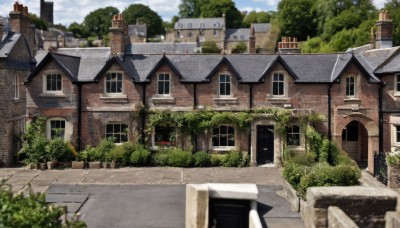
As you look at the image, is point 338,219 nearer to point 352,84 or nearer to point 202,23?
point 352,84

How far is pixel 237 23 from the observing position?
12406 centimetres

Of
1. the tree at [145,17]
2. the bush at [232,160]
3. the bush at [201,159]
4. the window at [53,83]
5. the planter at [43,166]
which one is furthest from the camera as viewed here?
the tree at [145,17]

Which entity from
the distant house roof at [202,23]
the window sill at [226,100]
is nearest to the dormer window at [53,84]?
the window sill at [226,100]

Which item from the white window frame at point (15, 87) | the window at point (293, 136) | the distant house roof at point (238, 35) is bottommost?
the window at point (293, 136)

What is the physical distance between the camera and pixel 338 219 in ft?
36.5

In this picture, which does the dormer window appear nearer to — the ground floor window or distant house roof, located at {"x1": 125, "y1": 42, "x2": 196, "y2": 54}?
the ground floor window

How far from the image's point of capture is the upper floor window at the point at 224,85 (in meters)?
27.0

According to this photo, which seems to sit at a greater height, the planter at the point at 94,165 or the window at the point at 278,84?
the window at the point at 278,84

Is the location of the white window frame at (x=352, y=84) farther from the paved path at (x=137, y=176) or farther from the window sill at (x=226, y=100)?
the window sill at (x=226, y=100)

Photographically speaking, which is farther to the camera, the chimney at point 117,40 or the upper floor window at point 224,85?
the chimney at point 117,40

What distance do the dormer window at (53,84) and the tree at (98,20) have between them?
374 feet

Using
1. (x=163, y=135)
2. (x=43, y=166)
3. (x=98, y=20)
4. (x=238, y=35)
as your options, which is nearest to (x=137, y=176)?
(x=163, y=135)

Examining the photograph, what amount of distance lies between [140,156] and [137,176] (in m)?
2.46

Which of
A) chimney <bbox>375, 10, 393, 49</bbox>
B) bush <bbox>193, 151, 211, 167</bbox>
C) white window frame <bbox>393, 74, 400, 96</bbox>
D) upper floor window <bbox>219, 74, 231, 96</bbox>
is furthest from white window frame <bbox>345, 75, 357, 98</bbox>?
bush <bbox>193, 151, 211, 167</bbox>
